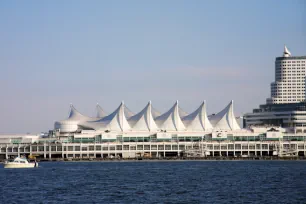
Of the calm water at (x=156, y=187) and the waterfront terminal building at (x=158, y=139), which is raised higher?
the waterfront terminal building at (x=158, y=139)

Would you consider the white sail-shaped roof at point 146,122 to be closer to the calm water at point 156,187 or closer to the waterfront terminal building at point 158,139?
the waterfront terminal building at point 158,139

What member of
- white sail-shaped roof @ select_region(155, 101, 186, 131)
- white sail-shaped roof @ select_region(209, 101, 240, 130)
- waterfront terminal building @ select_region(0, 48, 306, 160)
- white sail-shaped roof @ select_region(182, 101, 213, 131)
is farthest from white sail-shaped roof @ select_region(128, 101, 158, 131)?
white sail-shaped roof @ select_region(209, 101, 240, 130)

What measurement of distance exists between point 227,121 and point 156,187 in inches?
3886

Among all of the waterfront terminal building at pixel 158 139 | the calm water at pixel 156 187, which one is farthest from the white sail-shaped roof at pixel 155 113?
the calm water at pixel 156 187

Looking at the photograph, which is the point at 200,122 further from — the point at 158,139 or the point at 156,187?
the point at 156,187

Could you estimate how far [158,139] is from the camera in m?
Answer: 173

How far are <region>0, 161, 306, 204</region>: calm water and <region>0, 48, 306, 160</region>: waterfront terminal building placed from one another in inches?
2447

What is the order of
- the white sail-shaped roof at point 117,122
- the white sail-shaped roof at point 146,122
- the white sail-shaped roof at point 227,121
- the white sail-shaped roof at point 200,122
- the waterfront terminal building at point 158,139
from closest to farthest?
the waterfront terminal building at point 158,139, the white sail-shaped roof at point 117,122, the white sail-shaped roof at point 146,122, the white sail-shaped roof at point 200,122, the white sail-shaped roof at point 227,121

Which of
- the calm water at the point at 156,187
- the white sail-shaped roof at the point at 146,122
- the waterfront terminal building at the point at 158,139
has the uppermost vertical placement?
the white sail-shaped roof at the point at 146,122

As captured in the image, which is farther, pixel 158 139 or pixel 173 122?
pixel 173 122

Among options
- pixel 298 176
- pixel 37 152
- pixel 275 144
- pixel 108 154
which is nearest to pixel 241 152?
pixel 275 144

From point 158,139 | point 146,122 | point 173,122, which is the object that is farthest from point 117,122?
point 173,122

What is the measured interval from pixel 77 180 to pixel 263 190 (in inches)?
966

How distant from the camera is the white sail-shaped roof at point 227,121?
17725cm
